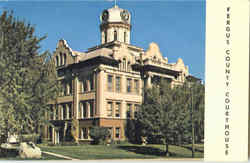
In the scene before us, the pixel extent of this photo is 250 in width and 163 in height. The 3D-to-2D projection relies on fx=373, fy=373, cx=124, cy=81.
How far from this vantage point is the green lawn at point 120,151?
69.0 ft

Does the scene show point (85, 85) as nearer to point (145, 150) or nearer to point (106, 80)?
point (106, 80)

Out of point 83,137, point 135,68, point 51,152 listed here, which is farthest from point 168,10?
point 51,152

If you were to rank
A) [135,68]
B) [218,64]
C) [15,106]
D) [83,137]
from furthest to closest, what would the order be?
[135,68] → [83,137] → [15,106] → [218,64]

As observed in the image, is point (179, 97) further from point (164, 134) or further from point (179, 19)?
point (179, 19)

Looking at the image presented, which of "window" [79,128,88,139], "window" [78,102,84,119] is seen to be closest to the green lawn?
"window" [79,128,88,139]

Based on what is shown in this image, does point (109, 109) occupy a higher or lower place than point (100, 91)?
lower

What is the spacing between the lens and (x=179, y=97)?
23.1m

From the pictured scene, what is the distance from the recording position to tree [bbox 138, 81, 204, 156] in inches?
879

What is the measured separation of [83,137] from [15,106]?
4500 mm

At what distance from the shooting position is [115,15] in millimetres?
23047

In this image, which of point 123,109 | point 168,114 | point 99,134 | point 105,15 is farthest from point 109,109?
point 105,15

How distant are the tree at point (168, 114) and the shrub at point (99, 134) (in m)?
2.23

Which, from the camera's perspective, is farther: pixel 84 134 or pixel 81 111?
pixel 81 111

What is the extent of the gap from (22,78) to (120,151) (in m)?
7.12
